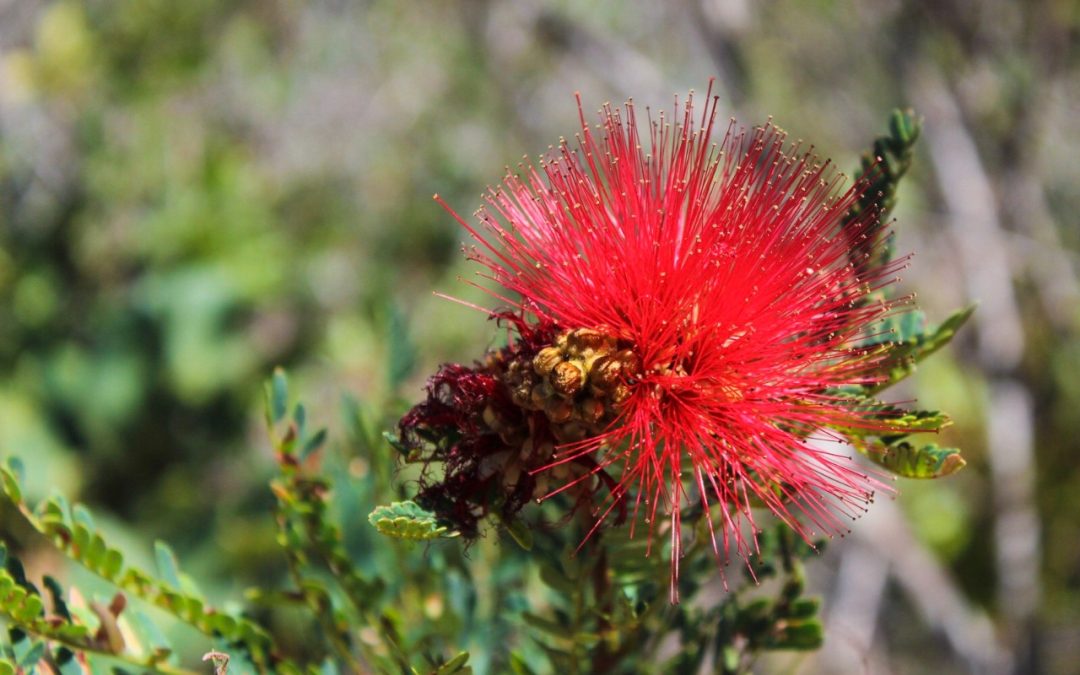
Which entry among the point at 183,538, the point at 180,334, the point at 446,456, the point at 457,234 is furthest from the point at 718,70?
the point at 446,456

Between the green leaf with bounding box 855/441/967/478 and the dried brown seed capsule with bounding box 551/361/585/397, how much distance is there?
459 mm

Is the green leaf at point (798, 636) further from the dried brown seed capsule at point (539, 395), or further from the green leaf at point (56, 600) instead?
the green leaf at point (56, 600)

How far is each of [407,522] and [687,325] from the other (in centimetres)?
55

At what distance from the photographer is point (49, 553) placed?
14.0ft

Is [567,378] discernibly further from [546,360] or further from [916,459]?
[916,459]

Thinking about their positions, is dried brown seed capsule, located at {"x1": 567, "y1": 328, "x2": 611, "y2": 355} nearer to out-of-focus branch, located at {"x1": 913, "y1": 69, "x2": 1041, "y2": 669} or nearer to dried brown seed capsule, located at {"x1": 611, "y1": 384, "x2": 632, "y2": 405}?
dried brown seed capsule, located at {"x1": 611, "y1": 384, "x2": 632, "y2": 405}

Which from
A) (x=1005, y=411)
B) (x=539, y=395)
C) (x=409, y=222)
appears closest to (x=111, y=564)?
(x=539, y=395)

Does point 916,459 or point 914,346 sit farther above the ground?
point 914,346

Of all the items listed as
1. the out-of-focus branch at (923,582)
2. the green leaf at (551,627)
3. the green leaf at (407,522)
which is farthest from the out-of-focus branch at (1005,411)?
the green leaf at (407,522)

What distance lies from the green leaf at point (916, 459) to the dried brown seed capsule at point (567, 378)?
46 cm

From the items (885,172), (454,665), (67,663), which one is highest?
(885,172)

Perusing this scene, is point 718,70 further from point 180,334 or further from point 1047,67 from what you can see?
point 180,334

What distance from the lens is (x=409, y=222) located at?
291 inches

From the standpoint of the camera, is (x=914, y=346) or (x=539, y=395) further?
(x=914, y=346)
